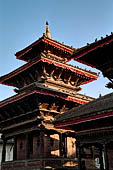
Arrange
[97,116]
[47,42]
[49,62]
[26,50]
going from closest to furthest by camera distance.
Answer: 1. [97,116]
2. [49,62]
3. [47,42]
4. [26,50]

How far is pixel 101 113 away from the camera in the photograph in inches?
399

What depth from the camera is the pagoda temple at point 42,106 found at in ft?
56.4

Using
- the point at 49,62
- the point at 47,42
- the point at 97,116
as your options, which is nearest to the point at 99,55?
the point at 97,116

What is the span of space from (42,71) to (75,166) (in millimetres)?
8999

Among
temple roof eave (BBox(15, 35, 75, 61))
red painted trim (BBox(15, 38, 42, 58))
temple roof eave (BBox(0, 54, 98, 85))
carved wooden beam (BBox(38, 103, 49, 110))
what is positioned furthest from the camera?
red painted trim (BBox(15, 38, 42, 58))

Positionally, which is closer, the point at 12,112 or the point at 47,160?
the point at 47,160

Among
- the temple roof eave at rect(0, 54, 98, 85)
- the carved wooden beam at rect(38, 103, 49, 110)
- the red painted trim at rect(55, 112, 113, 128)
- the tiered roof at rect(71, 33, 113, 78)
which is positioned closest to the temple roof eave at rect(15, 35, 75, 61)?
the temple roof eave at rect(0, 54, 98, 85)

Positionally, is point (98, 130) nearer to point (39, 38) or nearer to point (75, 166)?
point (75, 166)

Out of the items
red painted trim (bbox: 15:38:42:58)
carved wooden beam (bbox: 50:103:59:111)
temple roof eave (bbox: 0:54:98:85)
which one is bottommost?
carved wooden beam (bbox: 50:103:59:111)

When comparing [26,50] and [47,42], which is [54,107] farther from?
[26,50]

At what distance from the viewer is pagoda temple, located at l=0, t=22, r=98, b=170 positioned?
1719 cm

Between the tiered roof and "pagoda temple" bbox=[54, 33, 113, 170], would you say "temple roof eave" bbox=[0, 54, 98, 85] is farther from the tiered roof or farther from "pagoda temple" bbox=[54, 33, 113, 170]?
"pagoda temple" bbox=[54, 33, 113, 170]

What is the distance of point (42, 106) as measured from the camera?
17781 millimetres

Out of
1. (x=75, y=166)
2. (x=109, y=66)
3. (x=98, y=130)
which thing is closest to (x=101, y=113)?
(x=98, y=130)
